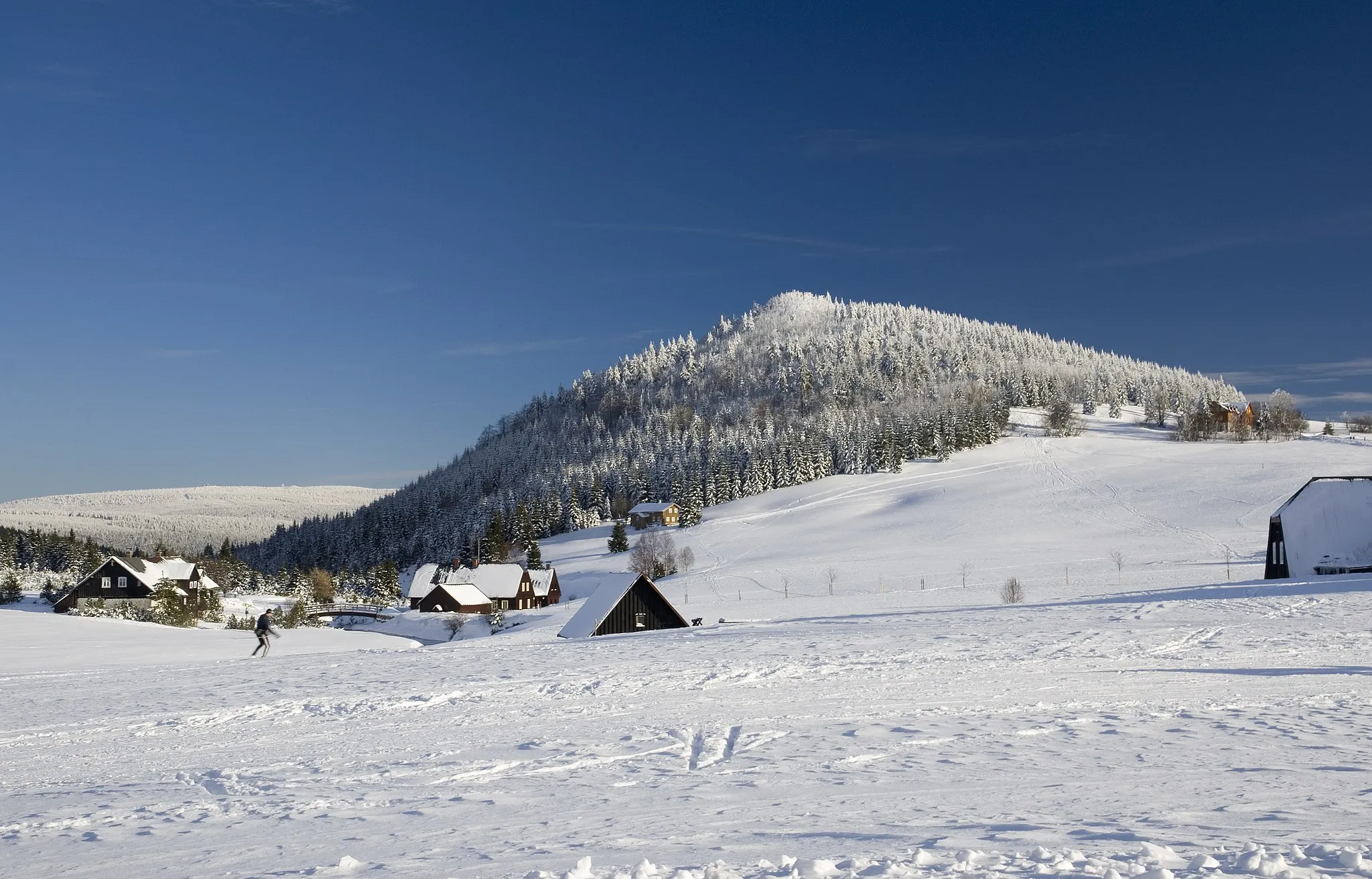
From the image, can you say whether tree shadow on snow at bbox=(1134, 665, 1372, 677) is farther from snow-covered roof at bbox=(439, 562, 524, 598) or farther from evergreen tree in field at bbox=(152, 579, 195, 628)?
snow-covered roof at bbox=(439, 562, 524, 598)

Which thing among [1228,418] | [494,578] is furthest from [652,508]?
[1228,418]

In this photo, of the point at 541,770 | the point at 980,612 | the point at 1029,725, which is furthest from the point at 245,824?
the point at 980,612

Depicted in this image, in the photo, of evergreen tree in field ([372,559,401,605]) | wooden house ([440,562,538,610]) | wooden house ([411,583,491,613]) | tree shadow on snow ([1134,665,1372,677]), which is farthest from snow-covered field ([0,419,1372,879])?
evergreen tree in field ([372,559,401,605])

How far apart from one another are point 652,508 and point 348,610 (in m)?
45.1

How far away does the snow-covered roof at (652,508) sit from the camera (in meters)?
110

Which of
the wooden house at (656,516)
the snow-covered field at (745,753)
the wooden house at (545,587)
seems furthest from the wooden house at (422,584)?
the snow-covered field at (745,753)

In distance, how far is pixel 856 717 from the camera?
11.1m

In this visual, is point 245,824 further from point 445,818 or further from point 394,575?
point 394,575

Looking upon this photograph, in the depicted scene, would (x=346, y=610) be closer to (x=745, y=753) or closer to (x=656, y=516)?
(x=656, y=516)

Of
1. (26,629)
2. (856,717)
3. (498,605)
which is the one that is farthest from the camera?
(498,605)

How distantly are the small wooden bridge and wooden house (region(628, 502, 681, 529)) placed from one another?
3609 centimetres

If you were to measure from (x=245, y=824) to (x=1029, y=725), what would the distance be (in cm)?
853

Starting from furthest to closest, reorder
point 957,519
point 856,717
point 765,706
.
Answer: point 957,519 < point 765,706 < point 856,717

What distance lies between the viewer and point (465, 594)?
7144cm
